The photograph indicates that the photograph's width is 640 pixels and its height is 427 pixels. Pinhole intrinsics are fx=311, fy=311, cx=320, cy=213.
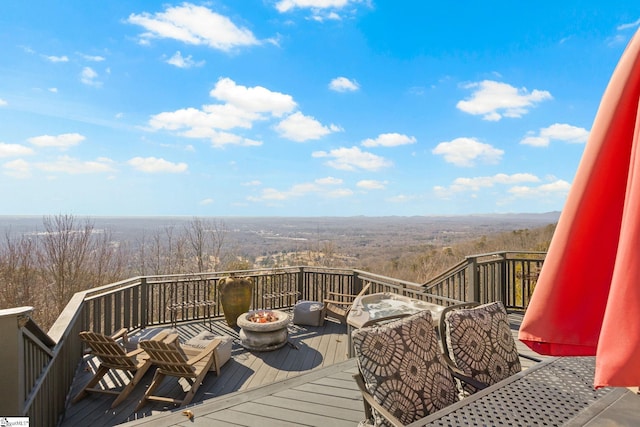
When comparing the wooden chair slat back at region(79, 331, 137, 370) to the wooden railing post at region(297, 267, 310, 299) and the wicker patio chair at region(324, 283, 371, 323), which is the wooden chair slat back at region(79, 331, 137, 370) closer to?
the wicker patio chair at region(324, 283, 371, 323)

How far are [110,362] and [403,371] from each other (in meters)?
4.11

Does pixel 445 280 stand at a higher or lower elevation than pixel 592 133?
lower

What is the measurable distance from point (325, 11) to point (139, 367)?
8915 mm

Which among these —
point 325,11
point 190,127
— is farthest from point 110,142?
point 325,11

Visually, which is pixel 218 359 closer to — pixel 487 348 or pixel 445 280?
pixel 487 348

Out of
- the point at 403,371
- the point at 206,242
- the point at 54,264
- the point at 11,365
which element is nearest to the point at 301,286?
the point at 11,365

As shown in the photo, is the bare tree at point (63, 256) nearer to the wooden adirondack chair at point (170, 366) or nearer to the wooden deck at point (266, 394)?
the wooden deck at point (266, 394)

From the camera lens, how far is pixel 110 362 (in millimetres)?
4098

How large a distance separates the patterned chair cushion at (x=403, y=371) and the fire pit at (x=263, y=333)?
12.4 ft

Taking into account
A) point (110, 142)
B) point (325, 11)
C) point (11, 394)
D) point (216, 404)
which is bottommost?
point (216, 404)

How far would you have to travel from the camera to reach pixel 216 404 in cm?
251

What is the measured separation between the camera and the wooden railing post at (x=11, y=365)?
2.24m

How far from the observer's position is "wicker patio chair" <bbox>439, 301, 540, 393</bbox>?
2.10 meters

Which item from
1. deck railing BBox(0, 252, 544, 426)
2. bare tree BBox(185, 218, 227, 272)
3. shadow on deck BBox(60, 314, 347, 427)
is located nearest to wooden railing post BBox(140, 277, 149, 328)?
deck railing BBox(0, 252, 544, 426)
